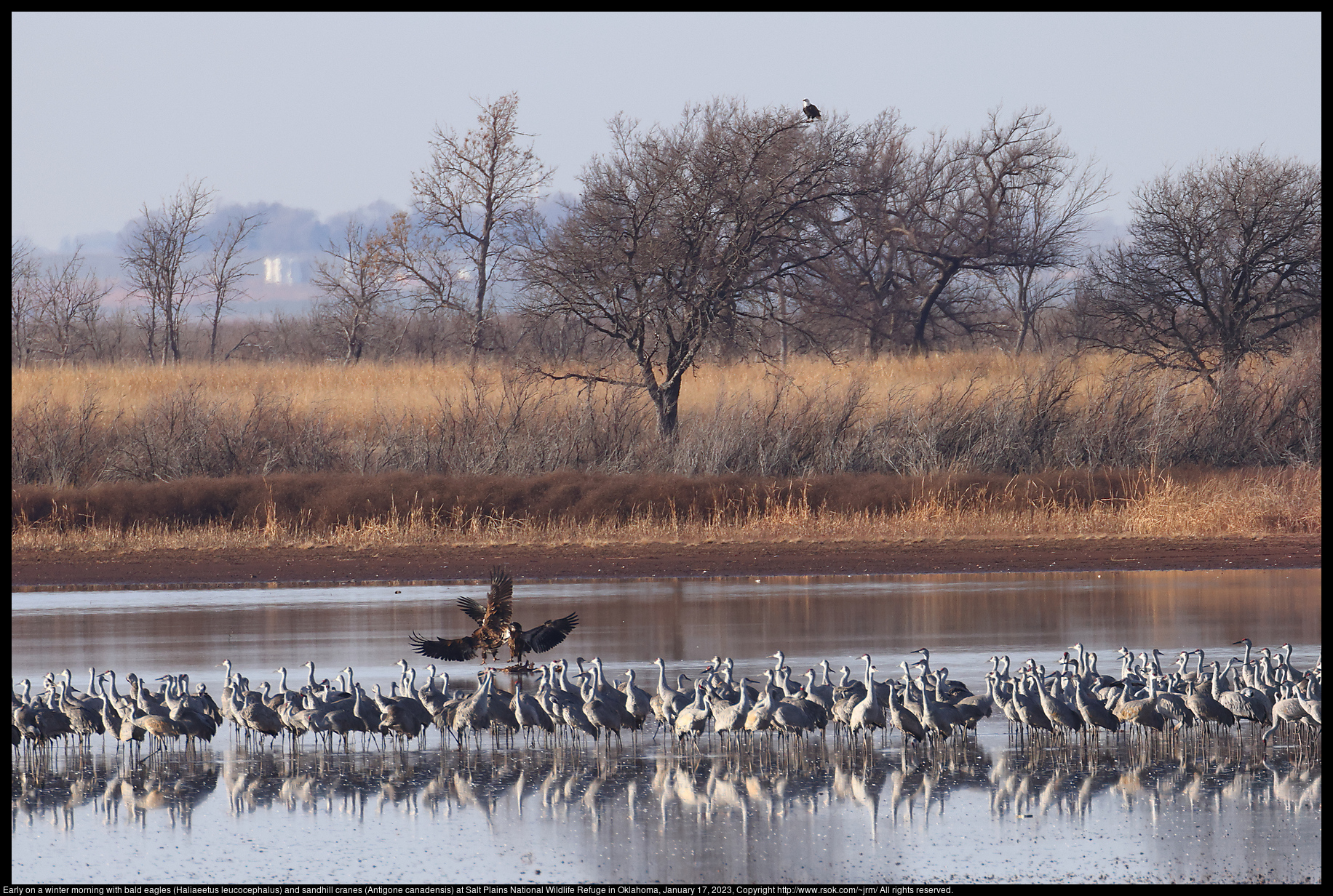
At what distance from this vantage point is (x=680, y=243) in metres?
31.7

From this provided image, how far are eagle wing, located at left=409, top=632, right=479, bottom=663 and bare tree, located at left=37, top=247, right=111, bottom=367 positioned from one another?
3216 centimetres

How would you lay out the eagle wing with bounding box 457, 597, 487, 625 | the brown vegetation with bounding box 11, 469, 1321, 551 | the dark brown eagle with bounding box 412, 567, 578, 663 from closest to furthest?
the dark brown eagle with bounding box 412, 567, 578, 663
the eagle wing with bounding box 457, 597, 487, 625
the brown vegetation with bounding box 11, 469, 1321, 551

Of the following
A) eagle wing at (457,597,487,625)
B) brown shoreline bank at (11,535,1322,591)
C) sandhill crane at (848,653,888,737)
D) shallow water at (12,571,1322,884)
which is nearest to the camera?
shallow water at (12,571,1322,884)

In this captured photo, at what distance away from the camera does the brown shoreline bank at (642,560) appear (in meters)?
21.2

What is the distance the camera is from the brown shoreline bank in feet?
69.5

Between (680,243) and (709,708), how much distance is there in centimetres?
2218

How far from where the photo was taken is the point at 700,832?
8242 millimetres

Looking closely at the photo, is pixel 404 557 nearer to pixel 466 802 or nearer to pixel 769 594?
pixel 769 594

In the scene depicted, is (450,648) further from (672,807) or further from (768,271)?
(768,271)

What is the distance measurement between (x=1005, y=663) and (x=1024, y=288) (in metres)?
37.2

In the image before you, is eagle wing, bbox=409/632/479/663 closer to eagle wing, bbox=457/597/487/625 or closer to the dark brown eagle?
the dark brown eagle

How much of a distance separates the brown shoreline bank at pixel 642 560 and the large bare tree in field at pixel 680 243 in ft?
28.9

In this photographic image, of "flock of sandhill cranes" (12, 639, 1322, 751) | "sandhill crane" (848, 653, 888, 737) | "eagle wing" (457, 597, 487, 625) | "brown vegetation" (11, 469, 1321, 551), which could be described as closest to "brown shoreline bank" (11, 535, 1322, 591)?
"brown vegetation" (11, 469, 1321, 551)

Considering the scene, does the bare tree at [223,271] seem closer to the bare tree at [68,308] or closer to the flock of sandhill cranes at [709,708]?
the bare tree at [68,308]
